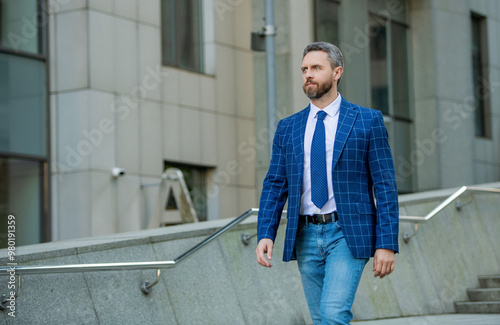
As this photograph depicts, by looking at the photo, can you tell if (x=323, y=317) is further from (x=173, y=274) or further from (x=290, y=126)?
(x=173, y=274)

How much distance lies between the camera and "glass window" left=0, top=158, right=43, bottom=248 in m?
15.1

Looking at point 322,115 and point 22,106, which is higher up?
point 22,106

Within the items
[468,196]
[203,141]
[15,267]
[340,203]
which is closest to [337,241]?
[340,203]

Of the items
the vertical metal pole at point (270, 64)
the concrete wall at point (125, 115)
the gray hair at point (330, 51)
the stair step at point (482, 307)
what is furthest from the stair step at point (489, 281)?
the concrete wall at point (125, 115)

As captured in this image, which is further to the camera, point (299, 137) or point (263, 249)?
point (299, 137)

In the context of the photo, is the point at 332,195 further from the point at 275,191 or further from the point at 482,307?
the point at 482,307

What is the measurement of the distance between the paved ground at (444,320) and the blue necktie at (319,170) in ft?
13.8

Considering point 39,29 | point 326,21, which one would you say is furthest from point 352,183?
point 326,21

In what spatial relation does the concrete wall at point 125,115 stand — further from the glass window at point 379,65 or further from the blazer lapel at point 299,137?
the blazer lapel at point 299,137

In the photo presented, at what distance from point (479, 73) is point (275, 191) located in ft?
70.0

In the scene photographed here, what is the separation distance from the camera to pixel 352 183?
4.73 metres

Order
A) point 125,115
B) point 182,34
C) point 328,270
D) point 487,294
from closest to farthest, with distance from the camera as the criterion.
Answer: point 328,270, point 487,294, point 125,115, point 182,34

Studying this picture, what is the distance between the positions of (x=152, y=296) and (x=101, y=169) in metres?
8.79

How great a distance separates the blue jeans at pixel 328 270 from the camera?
178 inches
